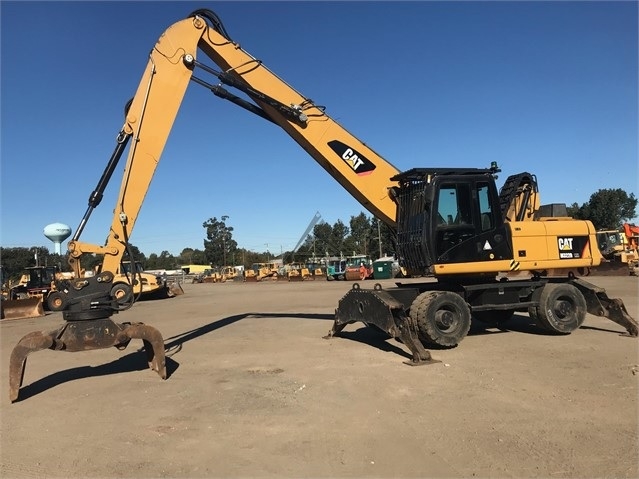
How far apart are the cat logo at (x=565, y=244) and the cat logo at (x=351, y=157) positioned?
441 cm

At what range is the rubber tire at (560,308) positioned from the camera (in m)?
10.0

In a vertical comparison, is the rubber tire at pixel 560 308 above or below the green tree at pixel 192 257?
below

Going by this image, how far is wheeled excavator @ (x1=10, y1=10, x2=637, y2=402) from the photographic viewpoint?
8484 mm

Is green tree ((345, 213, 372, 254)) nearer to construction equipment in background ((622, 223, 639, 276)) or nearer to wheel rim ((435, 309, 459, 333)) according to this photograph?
construction equipment in background ((622, 223, 639, 276))

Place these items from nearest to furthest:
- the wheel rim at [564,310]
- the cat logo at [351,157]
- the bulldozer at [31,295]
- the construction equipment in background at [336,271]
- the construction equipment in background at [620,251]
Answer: the wheel rim at [564,310] < the cat logo at [351,157] < the bulldozer at [31,295] < the construction equipment in background at [620,251] < the construction equipment in background at [336,271]

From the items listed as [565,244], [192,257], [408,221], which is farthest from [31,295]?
[192,257]

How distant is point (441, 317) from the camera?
360 inches

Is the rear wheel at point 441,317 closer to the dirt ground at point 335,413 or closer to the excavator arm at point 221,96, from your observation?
the dirt ground at point 335,413

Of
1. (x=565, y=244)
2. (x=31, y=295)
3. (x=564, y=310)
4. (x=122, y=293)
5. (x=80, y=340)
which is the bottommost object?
(x=564, y=310)

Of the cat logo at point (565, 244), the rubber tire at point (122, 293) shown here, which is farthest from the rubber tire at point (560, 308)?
the rubber tire at point (122, 293)

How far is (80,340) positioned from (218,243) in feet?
423

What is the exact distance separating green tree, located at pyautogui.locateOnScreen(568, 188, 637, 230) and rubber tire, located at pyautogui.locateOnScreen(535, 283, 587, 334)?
80424mm

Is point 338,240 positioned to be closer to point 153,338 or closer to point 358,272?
point 358,272

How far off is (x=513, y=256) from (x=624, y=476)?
6339mm
